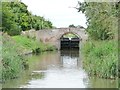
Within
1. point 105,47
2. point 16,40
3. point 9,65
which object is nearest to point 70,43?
point 16,40

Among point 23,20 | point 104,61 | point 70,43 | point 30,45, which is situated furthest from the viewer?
point 23,20

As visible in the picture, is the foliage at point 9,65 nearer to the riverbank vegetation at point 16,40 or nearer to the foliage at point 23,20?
the riverbank vegetation at point 16,40

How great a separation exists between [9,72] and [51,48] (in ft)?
115

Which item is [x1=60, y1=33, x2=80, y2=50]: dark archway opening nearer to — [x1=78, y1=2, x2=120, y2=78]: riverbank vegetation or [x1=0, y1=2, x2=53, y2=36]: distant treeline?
[x1=0, y1=2, x2=53, y2=36]: distant treeline


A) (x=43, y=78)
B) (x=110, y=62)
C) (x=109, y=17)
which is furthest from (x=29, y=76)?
(x=109, y=17)

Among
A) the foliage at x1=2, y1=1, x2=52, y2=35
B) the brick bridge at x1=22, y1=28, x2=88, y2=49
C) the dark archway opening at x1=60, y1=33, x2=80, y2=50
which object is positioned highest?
the foliage at x1=2, y1=1, x2=52, y2=35

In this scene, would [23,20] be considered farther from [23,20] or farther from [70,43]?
[70,43]

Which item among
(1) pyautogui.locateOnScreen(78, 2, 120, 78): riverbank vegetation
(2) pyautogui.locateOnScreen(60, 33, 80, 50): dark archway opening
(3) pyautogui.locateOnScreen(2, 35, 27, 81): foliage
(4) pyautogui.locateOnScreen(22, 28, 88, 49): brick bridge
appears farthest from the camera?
(2) pyautogui.locateOnScreen(60, 33, 80, 50): dark archway opening

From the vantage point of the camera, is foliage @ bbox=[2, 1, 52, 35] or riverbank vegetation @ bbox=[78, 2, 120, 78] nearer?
riverbank vegetation @ bbox=[78, 2, 120, 78]

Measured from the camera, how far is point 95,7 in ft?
58.9

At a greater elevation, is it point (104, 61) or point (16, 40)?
point (16, 40)

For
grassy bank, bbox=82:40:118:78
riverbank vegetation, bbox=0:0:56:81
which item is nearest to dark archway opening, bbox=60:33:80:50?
riverbank vegetation, bbox=0:0:56:81

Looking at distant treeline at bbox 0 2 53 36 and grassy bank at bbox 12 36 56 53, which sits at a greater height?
distant treeline at bbox 0 2 53 36

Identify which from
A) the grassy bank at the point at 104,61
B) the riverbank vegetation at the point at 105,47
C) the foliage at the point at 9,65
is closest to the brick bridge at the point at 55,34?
the riverbank vegetation at the point at 105,47
